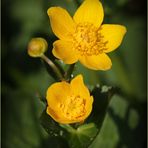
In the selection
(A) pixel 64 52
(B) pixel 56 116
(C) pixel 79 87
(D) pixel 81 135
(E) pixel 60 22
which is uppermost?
(E) pixel 60 22

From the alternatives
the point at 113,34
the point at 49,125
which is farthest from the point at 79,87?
the point at 113,34

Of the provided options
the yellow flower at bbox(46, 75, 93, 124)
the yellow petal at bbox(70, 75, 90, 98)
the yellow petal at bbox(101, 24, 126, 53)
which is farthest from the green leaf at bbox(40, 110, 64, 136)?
the yellow petal at bbox(101, 24, 126, 53)

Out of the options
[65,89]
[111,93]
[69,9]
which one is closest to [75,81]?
[65,89]

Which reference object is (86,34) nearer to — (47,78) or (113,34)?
(113,34)

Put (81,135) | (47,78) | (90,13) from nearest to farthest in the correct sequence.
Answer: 1. (81,135)
2. (90,13)
3. (47,78)

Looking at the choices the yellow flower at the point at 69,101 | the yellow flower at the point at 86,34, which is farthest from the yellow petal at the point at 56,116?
the yellow flower at the point at 86,34

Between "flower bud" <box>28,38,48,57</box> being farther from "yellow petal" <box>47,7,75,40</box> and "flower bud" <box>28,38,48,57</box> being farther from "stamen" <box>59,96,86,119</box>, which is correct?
"stamen" <box>59,96,86,119</box>
